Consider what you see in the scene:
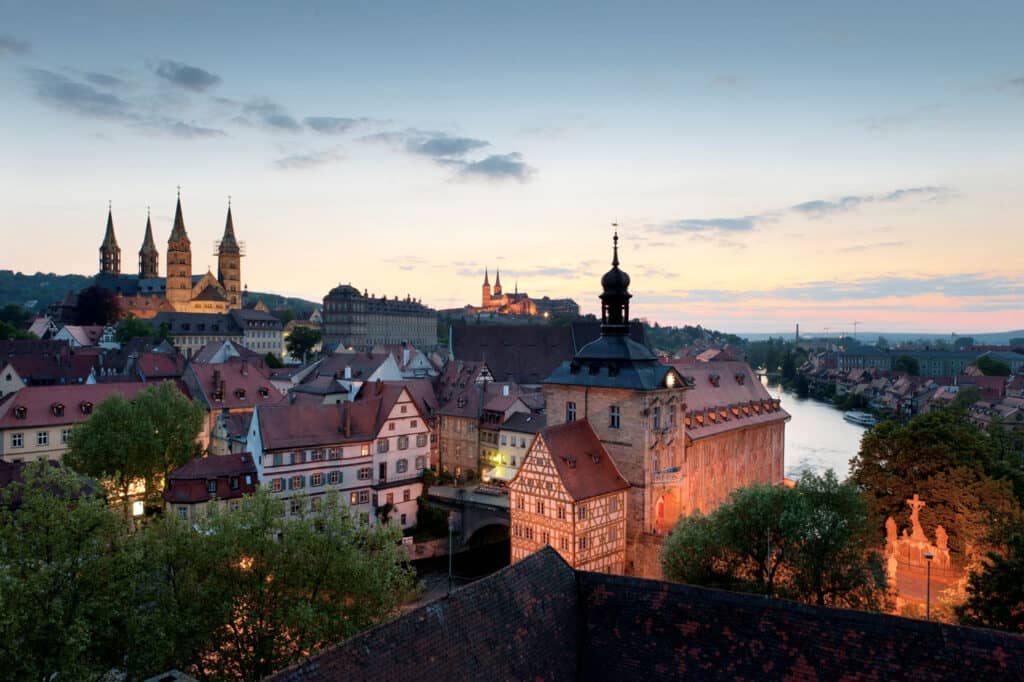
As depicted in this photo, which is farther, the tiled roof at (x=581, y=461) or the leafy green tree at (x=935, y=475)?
the leafy green tree at (x=935, y=475)

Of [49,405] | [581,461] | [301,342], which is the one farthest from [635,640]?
[301,342]

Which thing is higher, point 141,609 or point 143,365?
point 143,365

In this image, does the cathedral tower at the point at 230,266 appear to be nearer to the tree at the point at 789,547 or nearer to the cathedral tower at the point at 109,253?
the cathedral tower at the point at 109,253

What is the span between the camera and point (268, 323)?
12812cm

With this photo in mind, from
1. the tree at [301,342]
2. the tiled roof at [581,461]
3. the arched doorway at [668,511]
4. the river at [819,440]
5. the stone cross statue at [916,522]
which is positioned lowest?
the river at [819,440]

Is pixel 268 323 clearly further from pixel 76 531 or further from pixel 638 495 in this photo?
pixel 76 531

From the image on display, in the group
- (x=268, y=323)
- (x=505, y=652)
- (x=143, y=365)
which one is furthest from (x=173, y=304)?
(x=505, y=652)

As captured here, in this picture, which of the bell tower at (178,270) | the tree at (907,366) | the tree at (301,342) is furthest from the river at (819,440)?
the bell tower at (178,270)

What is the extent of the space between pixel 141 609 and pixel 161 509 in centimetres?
2485

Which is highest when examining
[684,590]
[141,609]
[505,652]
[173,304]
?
[173,304]

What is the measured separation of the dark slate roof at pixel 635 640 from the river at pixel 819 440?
40.7m

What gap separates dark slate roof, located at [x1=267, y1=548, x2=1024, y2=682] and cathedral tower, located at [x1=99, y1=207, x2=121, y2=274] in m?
187

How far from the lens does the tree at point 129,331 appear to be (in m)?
97.3

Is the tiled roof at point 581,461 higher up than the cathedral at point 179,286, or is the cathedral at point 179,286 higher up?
the cathedral at point 179,286
